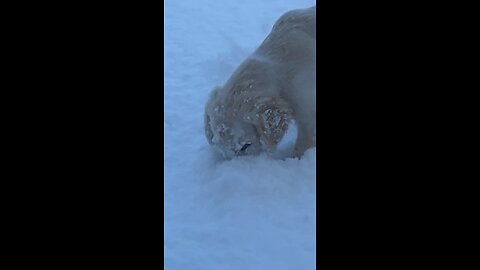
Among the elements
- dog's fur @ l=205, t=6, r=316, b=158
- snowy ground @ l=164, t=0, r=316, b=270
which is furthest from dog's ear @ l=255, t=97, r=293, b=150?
snowy ground @ l=164, t=0, r=316, b=270

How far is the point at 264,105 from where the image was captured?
288cm

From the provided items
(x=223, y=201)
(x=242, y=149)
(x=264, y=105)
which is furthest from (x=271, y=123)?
(x=223, y=201)

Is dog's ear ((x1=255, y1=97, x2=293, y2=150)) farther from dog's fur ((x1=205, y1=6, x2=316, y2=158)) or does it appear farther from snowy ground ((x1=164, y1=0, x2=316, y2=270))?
snowy ground ((x1=164, y1=0, x2=316, y2=270))

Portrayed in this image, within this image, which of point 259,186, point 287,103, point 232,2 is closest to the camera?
point 259,186

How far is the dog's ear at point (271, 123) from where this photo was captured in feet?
9.35

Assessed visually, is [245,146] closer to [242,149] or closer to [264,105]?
[242,149]

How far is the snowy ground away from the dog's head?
0.07m

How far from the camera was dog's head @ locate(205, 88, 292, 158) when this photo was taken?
286 centimetres

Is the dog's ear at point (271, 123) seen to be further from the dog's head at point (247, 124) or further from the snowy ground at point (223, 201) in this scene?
the snowy ground at point (223, 201)

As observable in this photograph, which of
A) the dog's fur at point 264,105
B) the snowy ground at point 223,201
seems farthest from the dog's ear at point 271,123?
the snowy ground at point 223,201
